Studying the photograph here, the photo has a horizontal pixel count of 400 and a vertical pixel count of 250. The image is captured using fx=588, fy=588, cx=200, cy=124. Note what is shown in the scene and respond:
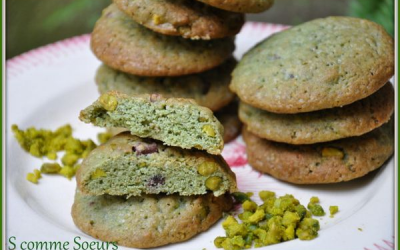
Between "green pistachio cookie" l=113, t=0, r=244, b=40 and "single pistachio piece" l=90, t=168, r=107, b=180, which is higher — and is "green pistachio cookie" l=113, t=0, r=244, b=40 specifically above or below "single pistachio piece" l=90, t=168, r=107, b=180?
Answer: above

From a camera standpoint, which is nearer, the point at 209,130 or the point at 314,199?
the point at 209,130

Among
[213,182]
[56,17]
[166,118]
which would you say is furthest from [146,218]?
[56,17]

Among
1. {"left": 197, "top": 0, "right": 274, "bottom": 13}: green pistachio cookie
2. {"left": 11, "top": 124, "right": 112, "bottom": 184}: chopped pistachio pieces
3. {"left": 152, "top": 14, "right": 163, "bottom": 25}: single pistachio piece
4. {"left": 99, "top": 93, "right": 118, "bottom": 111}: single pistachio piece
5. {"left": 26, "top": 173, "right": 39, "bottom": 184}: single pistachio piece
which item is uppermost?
{"left": 197, "top": 0, "right": 274, "bottom": 13}: green pistachio cookie

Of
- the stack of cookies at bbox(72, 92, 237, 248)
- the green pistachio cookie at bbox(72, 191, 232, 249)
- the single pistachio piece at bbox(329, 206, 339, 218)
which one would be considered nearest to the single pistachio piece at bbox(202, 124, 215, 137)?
the stack of cookies at bbox(72, 92, 237, 248)

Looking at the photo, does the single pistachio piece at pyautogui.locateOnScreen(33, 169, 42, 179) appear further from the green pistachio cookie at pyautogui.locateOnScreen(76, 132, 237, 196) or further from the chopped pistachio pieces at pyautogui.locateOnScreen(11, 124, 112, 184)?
the green pistachio cookie at pyautogui.locateOnScreen(76, 132, 237, 196)

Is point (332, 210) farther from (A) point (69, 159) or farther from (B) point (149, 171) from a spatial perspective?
(A) point (69, 159)

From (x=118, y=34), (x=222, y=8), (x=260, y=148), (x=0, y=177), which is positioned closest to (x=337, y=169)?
(x=260, y=148)

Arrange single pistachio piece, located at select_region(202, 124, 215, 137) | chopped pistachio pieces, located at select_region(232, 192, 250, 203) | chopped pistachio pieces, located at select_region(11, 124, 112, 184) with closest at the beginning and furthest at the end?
single pistachio piece, located at select_region(202, 124, 215, 137), chopped pistachio pieces, located at select_region(232, 192, 250, 203), chopped pistachio pieces, located at select_region(11, 124, 112, 184)
